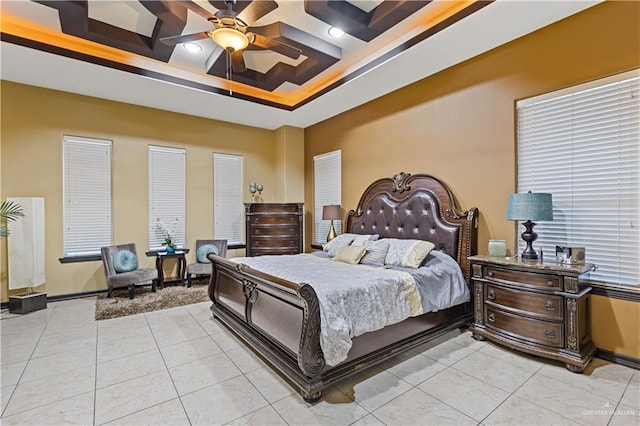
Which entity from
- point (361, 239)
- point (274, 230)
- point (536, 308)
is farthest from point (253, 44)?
point (536, 308)

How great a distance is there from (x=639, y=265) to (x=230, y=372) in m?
3.59

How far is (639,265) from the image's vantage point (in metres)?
2.56

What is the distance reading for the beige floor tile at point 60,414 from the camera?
6.33ft

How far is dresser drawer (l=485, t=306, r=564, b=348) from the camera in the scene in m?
2.57

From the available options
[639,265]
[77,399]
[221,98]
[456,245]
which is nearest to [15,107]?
[221,98]

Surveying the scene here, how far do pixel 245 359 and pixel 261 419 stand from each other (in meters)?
0.86

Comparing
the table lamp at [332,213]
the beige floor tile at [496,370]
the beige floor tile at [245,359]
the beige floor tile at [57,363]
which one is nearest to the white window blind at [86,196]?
the beige floor tile at [57,363]

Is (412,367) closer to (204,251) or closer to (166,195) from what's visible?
(204,251)

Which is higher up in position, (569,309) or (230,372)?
(569,309)

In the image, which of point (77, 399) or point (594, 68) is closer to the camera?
point (77, 399)

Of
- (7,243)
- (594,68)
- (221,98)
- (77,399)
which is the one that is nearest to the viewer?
(77,399)

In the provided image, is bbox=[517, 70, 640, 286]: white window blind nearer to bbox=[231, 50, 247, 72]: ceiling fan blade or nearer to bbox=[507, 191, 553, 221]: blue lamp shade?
bbox=[507, 191, 553, 221]: blue lamp shade

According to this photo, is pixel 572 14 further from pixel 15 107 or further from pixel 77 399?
pixel 15 107

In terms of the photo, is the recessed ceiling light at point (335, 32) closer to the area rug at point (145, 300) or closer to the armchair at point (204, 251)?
the armchair at point (204, 251)
